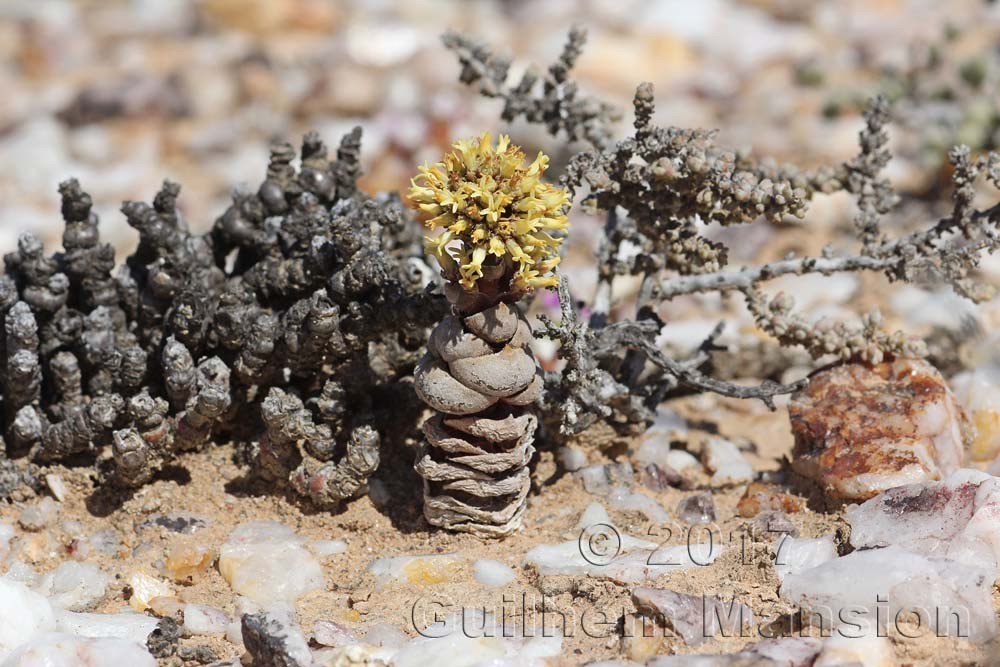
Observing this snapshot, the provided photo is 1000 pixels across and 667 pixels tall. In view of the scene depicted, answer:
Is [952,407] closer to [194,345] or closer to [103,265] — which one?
[194,345]

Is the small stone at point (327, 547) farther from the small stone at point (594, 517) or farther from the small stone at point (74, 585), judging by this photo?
the small stone at point (594, 517)

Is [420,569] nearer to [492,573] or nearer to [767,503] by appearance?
[492,573]

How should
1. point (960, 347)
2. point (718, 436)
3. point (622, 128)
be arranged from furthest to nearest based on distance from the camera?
point (622, 128), point (960, 347), point (718, 436)

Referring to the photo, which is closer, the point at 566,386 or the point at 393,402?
the point at 566,386

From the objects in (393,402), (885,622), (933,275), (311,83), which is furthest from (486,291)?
(311,83)

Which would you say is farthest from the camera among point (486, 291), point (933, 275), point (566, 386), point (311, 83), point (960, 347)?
point (311, 83)

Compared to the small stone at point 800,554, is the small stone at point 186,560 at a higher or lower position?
lower

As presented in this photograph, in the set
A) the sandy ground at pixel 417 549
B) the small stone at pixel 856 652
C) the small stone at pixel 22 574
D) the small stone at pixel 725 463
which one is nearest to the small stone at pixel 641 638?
the sandy ground at pixel 417 549

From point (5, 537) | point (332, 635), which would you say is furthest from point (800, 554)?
point (5, 537)
